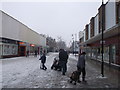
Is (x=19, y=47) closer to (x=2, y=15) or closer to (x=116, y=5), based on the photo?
(x=2, y=15)

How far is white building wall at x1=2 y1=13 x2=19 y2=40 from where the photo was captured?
28.0m

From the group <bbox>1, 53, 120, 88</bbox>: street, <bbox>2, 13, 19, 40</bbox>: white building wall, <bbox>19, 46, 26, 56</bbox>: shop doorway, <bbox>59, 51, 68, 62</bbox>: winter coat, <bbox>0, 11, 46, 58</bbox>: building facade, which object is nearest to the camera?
<bbox>1, 53, 120, 88</bbox>: street

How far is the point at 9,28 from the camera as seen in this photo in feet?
101

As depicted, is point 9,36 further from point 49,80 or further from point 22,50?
point 49,80

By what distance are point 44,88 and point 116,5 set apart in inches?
443

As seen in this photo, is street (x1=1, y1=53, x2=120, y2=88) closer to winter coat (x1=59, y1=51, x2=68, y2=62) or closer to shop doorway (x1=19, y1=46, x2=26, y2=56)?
winter coat (x1=59, y1=51, x2=68, y2=62)

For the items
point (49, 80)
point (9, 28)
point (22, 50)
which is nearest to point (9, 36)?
point (9, 28)

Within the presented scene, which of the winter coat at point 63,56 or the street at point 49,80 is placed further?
the winter coat at point 63,56

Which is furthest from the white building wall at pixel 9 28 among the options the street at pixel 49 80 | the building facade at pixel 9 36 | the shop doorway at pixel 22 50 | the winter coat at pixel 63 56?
the winter coat at pixel 63 56

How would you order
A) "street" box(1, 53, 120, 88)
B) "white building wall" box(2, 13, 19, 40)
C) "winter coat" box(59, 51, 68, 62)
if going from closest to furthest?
1. "street" box(1, 53, 120, 88)
2. "winter coat" box(59, 51, 68, 62)
3. "white building wall" box(2, 13, 19, 40)

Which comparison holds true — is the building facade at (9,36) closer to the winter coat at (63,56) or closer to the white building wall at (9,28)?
the white building wall at (9,28)

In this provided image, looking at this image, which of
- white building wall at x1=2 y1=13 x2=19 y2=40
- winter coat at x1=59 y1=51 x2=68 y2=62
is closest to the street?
winter coat at x1=59 y1=51 x2=68 y2=62

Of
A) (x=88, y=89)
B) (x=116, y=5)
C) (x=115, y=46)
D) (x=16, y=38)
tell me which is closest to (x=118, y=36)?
(x=115, y=46)

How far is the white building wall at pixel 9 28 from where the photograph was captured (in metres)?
28.0
